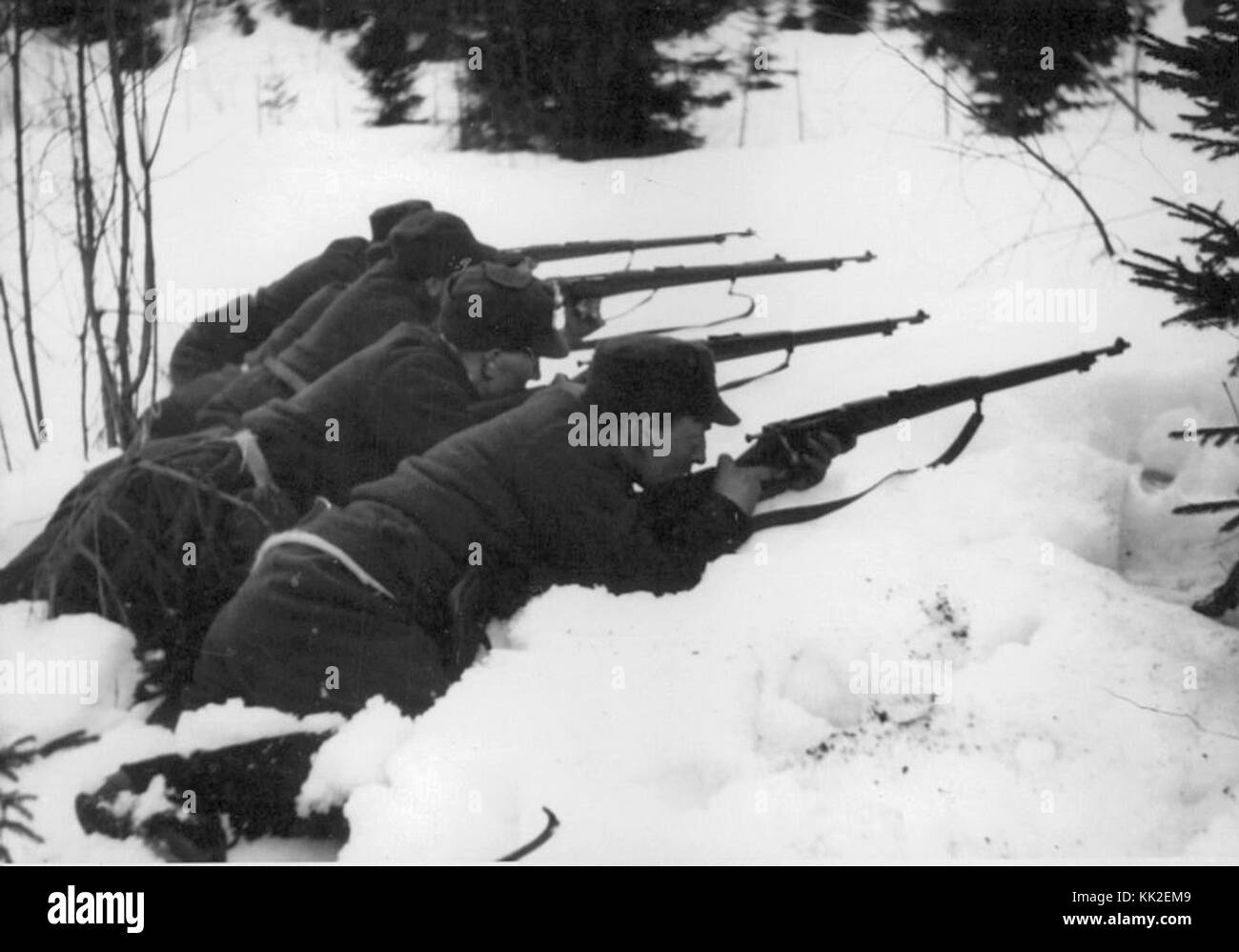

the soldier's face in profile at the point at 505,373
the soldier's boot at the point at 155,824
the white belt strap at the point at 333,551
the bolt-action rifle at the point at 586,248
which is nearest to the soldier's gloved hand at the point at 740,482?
the soldier's face in profile at the point at 505,373

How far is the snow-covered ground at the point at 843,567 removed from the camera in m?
1.82

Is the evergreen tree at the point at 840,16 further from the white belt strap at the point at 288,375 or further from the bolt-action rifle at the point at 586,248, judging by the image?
the white belt strap at the point at 288,375

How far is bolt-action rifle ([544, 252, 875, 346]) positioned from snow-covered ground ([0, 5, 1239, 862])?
0.35 ft

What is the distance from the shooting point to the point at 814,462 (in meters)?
2.58

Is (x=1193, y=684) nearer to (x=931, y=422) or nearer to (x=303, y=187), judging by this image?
(x=931, y=422)

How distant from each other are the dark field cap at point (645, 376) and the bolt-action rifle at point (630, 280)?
140cm

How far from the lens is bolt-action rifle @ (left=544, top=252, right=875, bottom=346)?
12.1ft

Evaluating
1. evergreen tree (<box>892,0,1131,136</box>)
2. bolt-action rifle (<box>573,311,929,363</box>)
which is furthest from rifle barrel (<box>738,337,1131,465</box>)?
evergreen tree (<box>892,0,1131,136</box>)

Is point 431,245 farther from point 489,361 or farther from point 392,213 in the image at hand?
point 489,361

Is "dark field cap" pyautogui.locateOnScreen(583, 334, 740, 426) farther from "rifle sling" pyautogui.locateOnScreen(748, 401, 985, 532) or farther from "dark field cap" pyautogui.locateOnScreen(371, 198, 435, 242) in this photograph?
"dark field cap" pyautogui.locateOnScreen(371, 198, 435, 242)

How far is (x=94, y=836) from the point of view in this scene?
185 centimetres

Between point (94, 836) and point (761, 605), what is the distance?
130 centimetres

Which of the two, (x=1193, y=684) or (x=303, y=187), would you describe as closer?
(x=1193, y=684)
